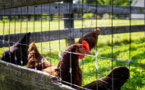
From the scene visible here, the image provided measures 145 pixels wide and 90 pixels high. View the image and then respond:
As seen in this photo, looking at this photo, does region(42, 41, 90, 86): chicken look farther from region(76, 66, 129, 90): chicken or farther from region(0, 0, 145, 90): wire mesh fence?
region(76, 66, 129, 90): chicken

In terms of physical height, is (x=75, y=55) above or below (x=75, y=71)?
above

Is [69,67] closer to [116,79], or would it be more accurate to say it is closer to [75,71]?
[75,71]

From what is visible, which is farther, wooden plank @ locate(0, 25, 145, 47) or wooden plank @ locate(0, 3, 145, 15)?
wooden plank @ locate(0, 3, 145, 15)

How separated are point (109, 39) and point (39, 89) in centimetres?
326

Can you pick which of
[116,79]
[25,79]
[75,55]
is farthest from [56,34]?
[116,79]

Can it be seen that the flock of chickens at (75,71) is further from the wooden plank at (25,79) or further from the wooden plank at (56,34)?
the wooden plank at (56,34)

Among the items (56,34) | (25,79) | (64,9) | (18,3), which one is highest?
(64,9)

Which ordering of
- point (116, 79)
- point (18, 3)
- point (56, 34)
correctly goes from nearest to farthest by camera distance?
1. point (116, 79)
2. point (18, 3)
3. point (56, 34)

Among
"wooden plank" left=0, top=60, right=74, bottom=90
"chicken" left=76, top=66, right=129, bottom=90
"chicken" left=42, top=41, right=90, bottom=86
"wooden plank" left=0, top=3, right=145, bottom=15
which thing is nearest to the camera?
"wooden plank" left=0, top=60, right=74, bottom=90

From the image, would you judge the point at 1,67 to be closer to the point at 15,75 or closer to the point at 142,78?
the point at 15,75

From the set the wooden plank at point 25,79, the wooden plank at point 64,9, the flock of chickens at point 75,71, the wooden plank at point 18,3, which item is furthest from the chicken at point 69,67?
the wooden plank at point 64,9

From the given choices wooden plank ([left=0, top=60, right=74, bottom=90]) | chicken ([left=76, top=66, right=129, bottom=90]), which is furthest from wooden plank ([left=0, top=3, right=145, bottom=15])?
chicken ([left=76, top=66, right=129, bottom=90])

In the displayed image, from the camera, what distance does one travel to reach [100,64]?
8.59 ft

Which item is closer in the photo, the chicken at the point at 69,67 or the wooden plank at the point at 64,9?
the chicken at the point at 69,67
